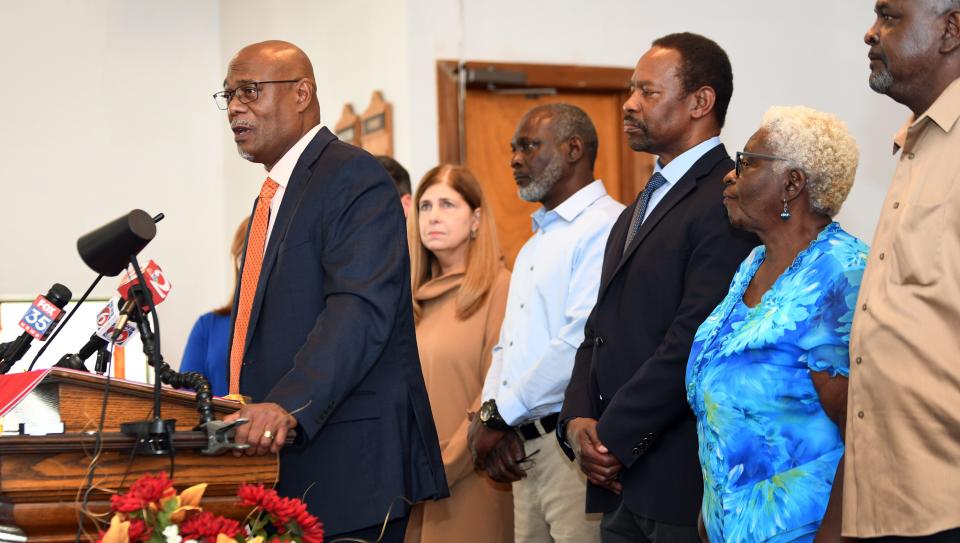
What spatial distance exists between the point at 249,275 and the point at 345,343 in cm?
45

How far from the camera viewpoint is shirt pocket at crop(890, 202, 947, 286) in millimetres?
2029

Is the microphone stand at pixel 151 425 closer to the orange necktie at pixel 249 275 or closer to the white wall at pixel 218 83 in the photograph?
the orange necktie at pixel 249 275

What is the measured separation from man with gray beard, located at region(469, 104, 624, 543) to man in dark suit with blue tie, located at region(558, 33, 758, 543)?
32 cm

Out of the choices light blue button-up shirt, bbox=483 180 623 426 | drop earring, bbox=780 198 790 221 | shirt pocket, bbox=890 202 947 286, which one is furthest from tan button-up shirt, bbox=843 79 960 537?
light blue button-up shirt, bbox=483 180 623 426

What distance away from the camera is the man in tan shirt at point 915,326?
2.00 meters

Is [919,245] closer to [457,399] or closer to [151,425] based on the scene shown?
[151,425]

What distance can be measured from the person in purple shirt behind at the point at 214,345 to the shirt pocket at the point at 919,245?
3041 mm

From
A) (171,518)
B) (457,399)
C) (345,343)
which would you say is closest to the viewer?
(171,518)

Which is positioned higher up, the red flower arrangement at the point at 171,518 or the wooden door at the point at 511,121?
the wooden door at the point at 511,121

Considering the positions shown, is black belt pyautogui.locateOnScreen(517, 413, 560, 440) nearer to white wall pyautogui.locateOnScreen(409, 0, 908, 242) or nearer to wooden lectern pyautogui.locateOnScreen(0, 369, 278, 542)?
wooden lectern pyautogui.locateOnScreen(0, 369, 278, 542)

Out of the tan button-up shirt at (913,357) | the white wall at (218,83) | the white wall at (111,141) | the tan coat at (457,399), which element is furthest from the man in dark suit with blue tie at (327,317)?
the white wall at (111,141)

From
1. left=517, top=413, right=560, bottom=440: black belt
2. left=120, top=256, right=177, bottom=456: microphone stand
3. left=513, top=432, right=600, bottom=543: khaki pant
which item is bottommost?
left=513, top=432, right=600, bottom=543: khaki pant

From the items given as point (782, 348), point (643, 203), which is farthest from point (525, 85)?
point (782, 348)

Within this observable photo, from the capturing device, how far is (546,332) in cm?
385
